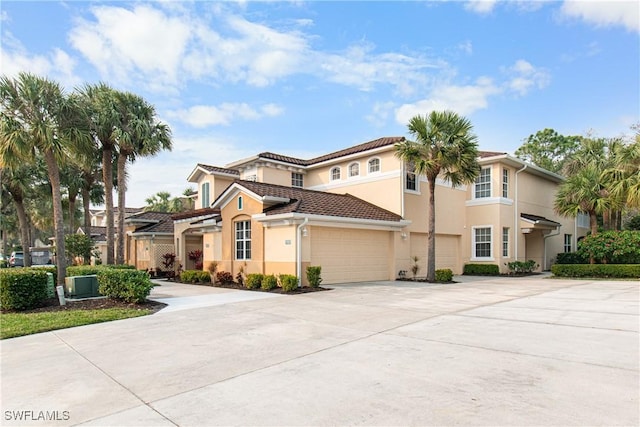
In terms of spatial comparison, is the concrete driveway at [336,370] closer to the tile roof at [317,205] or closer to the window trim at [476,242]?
the tile roof at [317,205]

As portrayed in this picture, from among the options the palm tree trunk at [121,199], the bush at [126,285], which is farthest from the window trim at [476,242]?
the palm tree trunk at [121,199]

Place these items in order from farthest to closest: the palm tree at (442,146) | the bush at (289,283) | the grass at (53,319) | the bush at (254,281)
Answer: the palm tree at (442,146)
the bush at (254,281)
the bush at (289,283)
the grass at (53,319)

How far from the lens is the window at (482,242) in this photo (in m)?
22.9

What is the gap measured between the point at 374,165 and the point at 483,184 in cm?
744

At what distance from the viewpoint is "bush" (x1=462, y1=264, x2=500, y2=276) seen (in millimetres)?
21969

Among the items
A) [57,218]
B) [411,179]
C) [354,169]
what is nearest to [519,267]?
[411,179]

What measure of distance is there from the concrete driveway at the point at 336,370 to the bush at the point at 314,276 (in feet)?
17.2

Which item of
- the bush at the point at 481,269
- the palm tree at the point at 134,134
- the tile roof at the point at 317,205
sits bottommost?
the bush at the point at 481,269

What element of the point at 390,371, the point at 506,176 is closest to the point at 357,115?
the point at 506,176

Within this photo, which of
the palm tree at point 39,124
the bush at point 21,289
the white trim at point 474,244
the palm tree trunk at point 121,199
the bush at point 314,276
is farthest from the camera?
the white trim at point 474,244

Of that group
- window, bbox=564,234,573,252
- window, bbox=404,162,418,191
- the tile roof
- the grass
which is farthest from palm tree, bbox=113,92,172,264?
window, bbox=564,234,573,252

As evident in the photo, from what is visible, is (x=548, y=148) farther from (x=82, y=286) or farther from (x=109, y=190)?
(x=82, y=286)

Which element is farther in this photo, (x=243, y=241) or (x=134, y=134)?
(x=134, y=134)

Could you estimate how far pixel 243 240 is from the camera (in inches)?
706
